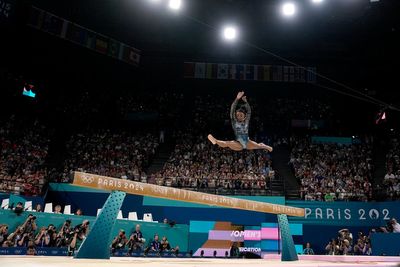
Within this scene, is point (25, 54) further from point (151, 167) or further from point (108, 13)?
point (151, 167)

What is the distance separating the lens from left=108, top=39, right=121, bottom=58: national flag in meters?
22.8

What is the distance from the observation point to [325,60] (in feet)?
82.2

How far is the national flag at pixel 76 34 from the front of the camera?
2122 centimetres

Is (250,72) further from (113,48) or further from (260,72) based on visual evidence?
(113,48)

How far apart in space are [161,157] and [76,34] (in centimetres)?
919

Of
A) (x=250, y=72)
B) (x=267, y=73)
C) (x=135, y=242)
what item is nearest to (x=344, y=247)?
(x=135, y=242)

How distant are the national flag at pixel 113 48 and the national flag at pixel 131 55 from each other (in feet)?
1.72

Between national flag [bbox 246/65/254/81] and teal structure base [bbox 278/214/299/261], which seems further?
national flag [bbox 246/65/254/81]

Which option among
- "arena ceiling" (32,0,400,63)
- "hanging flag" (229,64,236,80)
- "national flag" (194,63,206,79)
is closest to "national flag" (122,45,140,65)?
"arena ceiling" (32,0,400,63)

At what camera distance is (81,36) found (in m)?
21.7

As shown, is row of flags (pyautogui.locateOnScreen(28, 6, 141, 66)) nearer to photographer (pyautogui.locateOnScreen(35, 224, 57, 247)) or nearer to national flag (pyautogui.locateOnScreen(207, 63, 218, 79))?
national flag (pyautogui.locateOnScreen(207, 63, 218, 79))

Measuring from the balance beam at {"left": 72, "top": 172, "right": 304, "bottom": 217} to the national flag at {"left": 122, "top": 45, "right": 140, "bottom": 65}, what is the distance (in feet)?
58.4

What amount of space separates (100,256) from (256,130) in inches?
805

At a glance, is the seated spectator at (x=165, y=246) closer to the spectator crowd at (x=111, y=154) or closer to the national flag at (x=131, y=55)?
the spectator crowd at (x=111, y=154)
